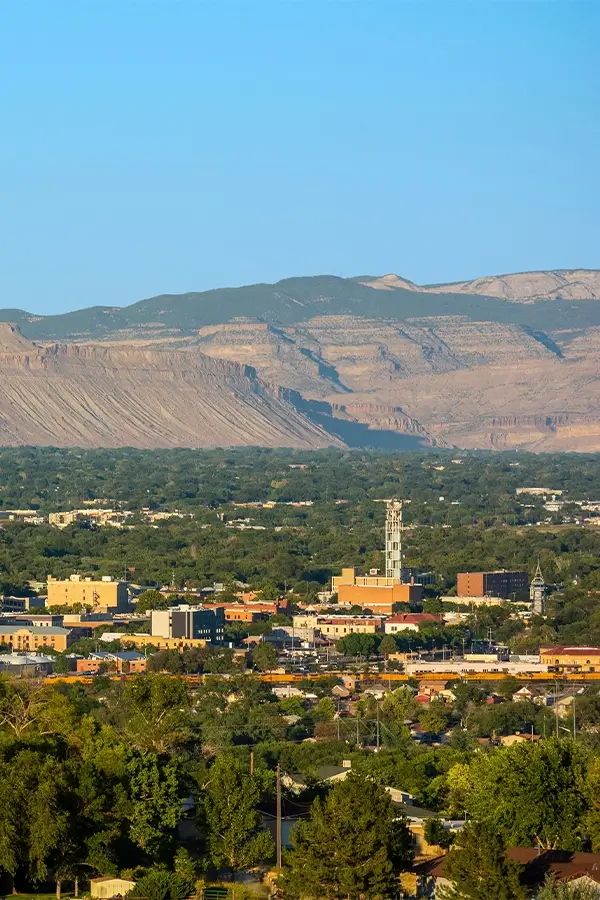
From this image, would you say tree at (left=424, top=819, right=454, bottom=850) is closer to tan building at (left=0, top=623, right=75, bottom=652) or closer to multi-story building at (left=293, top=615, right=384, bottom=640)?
tan building at (left=0, top=623, right=75, bottom=652)

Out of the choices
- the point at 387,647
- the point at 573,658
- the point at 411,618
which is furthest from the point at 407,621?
the point at 573,658

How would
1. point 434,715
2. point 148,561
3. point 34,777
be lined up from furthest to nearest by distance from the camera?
point 148,561 < point 434,715 < point 34,777

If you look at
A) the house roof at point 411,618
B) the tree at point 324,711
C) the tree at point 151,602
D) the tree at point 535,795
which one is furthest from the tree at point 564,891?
the tree at point 151,602

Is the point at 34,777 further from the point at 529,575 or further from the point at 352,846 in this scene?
the point at 529,575

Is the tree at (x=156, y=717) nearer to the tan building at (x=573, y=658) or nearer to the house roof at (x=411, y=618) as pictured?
the tan building at (x=573, y=658)

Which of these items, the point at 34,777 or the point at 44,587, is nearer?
the point at 34,777

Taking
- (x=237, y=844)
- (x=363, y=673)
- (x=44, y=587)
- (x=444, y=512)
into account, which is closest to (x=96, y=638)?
(x=363, y=673)

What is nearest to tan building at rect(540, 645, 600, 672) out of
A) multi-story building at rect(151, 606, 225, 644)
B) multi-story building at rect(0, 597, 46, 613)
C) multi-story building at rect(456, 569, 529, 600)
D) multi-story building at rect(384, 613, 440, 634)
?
multi-story building at rect(384, 613, 440, 634)
